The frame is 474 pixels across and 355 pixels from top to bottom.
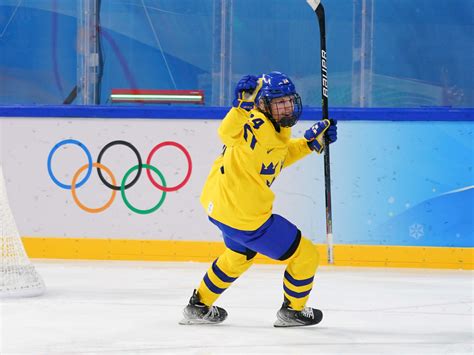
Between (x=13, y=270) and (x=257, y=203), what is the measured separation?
156 centimetres

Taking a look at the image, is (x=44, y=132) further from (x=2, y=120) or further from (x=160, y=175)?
(x=160, y=175)

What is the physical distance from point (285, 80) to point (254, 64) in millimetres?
3190

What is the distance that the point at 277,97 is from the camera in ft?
12.0

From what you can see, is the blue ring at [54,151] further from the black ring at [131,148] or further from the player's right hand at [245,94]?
the player's right hand at [245,94]

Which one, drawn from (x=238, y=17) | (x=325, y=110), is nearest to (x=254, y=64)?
(x=238, y=17)

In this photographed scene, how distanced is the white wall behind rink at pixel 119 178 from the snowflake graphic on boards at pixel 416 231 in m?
0.56

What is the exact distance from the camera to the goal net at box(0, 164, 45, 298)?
14.7 ft

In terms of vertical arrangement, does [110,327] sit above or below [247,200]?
below

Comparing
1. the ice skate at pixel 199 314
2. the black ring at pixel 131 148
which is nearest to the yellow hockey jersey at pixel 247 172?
the ice skate at pixel 199 314

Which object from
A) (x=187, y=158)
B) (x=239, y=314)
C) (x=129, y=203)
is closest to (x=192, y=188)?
(x=187, y=158)

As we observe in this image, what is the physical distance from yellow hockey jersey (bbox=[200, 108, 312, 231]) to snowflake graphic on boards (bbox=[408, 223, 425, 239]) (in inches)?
100

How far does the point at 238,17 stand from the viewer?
6.77 meters

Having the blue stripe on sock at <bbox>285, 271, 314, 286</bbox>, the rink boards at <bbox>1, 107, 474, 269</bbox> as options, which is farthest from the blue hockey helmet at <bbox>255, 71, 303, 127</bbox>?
the rink boards at <bbox>1, 107, 474, 269</bbox>

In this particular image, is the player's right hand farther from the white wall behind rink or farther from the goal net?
the white wall behind rink
